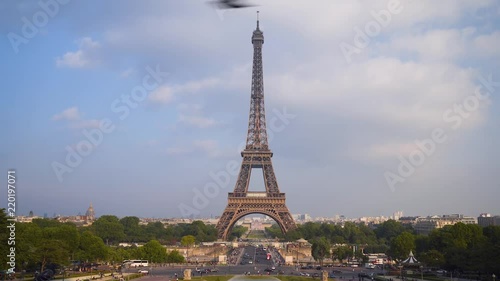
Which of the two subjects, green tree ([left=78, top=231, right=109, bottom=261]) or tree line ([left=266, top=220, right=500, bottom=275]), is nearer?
tree line ([left=266, top=220, right=500, bottom=275])

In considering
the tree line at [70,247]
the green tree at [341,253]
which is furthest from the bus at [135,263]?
the green tree at [341,253]

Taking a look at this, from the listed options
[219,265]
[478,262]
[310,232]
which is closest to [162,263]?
[219,265]

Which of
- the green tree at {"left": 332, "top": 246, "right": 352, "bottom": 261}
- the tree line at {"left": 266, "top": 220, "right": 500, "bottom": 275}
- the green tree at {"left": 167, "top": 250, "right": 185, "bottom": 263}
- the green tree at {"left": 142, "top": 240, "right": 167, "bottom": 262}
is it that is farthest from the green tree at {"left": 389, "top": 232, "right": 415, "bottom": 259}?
the green tree at {"left": 142, "top": 240, "right": 167, "bottom": 262}

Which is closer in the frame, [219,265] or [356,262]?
[219,265]

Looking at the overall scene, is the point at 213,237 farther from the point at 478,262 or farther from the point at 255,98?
the point at 478,262

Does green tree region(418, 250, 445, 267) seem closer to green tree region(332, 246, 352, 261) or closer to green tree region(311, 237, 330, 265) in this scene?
green tree region(332, 246, 352, 261)

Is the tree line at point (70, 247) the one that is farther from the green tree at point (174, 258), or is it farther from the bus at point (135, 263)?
the bus at point (135, 263)

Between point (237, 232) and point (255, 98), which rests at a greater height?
point (255, 98)

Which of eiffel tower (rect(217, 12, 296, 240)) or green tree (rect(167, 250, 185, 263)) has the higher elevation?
eiffel tower (rect(217, 12, 296, 240))

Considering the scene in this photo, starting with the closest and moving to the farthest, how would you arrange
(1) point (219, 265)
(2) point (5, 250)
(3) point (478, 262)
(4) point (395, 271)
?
(2) point (5, 250) < (3) point (478, 262) < (4) point (395, 271) < (1) point (219, 265)
